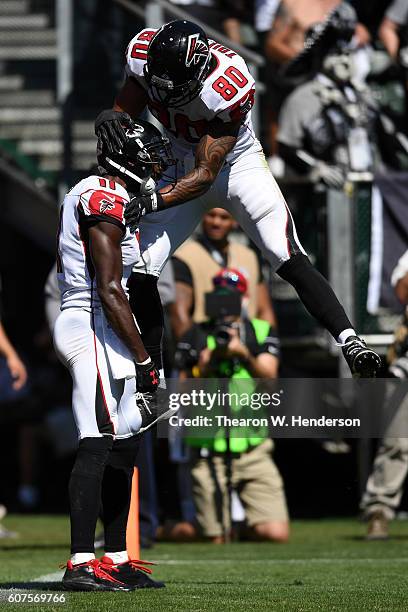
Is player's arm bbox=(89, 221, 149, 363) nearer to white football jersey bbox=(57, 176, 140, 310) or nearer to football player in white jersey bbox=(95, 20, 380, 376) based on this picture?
white football jersey bbox=(57, 176, 140, 310)

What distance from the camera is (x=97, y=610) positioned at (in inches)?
191

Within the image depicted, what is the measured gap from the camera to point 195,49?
19.7 ft

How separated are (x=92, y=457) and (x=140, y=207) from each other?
105 centimetres

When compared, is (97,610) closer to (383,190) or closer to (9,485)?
(383,190)

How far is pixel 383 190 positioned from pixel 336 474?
3.63 meters

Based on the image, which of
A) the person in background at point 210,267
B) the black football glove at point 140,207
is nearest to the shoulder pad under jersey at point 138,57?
the black football glove at point 140,207

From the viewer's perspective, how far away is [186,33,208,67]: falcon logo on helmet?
5996mm

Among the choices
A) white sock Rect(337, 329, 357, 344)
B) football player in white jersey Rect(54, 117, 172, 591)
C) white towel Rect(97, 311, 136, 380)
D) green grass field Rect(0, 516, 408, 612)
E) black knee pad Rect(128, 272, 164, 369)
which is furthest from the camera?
black knee pad Rect(128, 272, 164, 369)

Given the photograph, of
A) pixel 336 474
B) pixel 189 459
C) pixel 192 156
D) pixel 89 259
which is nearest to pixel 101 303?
pixel 89 259

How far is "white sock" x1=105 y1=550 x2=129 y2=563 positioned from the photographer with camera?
9.15 feet

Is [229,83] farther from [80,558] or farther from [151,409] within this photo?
[80,558]

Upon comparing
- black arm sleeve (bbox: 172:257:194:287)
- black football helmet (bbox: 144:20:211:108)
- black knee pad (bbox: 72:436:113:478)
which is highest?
black football helmet (bbox: 144:20:211:108)

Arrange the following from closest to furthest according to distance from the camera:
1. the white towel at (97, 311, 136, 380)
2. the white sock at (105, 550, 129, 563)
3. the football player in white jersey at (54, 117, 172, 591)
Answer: the football player in white jersey at (54, 117, 172, 591), the white towel at (97, 311, 136, 380), the white sock at (105, 550, 129, 563)

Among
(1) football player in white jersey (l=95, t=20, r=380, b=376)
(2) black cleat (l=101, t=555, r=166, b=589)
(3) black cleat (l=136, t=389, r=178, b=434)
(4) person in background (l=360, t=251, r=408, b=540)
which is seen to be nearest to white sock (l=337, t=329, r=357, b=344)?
(1) football player in white jersey (l=95, t=20, r=380, b=376)
